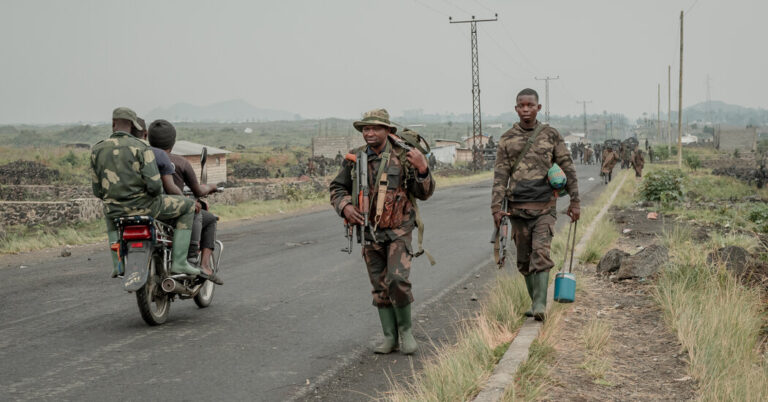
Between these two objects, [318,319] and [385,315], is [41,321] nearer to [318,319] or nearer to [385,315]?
[318,319]

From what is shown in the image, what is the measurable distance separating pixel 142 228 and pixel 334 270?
4.21m

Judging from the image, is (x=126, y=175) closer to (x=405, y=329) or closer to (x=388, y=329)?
(x=388, y=329)

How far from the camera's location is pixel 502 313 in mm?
6816

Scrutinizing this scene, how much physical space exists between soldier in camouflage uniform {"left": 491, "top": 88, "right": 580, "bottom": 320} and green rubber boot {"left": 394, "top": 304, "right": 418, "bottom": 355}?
3.68ft

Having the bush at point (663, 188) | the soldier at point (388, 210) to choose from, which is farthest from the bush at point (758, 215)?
the soldier at point (388, 210)

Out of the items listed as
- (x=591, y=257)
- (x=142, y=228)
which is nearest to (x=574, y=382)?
(x=142, y=228)

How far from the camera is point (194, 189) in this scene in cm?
745

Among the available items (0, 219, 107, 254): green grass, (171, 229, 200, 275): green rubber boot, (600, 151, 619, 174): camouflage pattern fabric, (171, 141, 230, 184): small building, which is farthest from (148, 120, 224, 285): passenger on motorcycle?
(171, 141, 230, 184): small building

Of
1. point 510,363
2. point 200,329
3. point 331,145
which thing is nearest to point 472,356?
point 510,363

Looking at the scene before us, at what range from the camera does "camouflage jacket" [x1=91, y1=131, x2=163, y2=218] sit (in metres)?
6.75

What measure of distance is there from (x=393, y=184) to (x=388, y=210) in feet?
0.64

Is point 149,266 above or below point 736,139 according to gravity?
above

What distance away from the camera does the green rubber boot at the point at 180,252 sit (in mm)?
7031

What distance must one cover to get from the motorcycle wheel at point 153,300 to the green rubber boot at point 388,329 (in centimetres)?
207
